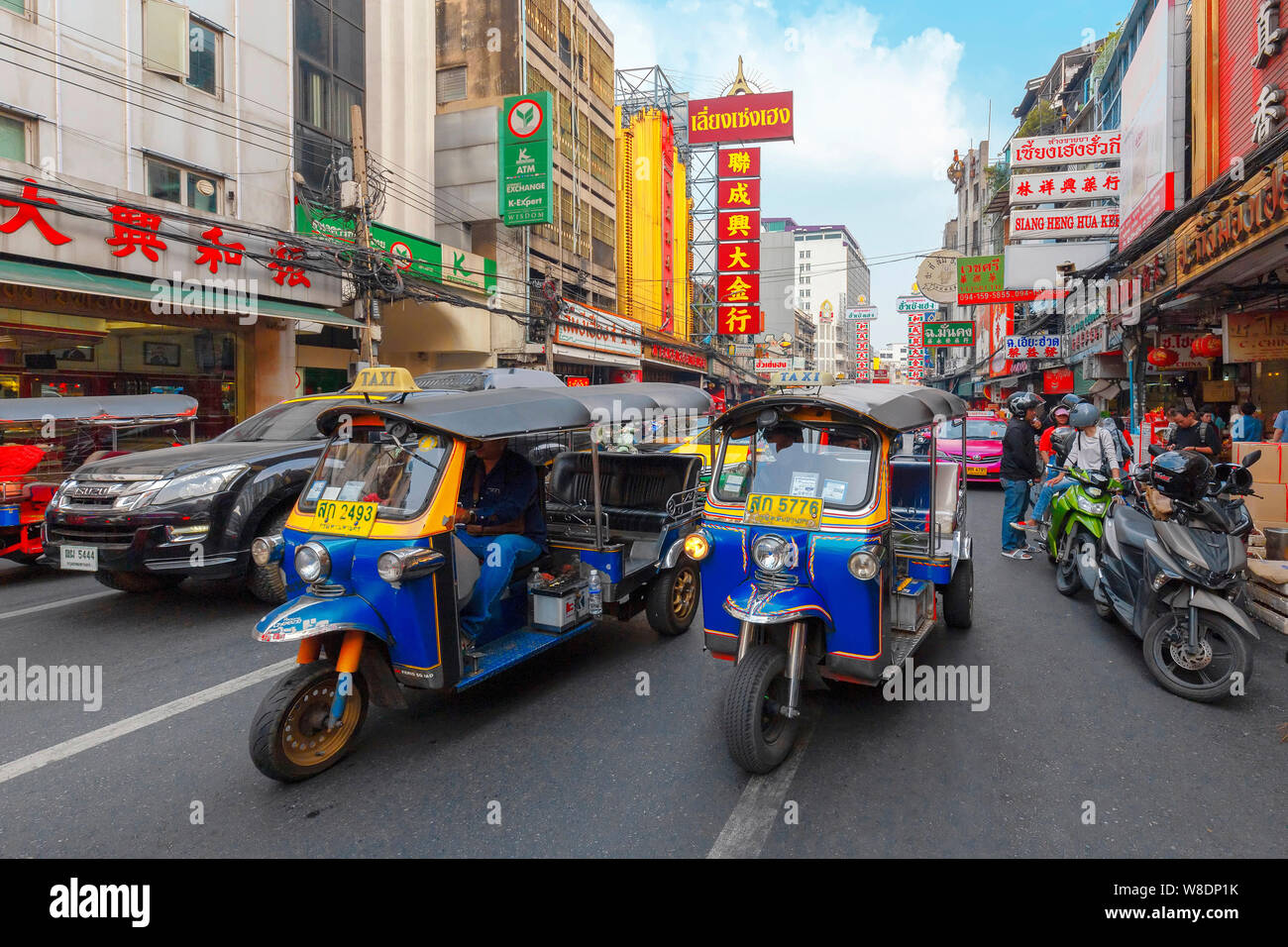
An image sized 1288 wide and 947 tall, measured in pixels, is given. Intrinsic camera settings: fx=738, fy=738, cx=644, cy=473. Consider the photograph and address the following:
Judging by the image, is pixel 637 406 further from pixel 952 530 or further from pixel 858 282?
pixel 858 282

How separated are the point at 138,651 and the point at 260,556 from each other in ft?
8.10

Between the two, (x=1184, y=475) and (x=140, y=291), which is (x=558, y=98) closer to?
(x=140, y=291)

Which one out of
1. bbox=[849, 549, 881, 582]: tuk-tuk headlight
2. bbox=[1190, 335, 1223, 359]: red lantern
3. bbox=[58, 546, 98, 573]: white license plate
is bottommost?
bbox=[58, 546, 98, 573]: white license plate

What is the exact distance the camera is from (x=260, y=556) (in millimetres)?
4027

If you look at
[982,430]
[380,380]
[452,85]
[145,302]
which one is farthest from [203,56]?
[982,430]

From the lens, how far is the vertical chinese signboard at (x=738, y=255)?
→ 3419 centimetres

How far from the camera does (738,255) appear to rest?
113ft

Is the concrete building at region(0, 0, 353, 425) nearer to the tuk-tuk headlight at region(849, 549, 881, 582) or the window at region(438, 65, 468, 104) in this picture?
the window at region(438, 65, 468, 104)

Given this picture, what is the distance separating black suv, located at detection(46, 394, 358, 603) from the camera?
6016 millimetres

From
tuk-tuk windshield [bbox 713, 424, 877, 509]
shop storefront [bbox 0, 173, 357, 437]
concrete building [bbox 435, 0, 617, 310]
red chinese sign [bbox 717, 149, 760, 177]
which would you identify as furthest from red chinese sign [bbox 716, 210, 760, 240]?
tuk-tuk windshield [bbox 713, 424, 877, 509]

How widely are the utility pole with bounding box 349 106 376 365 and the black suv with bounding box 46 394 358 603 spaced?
805cm

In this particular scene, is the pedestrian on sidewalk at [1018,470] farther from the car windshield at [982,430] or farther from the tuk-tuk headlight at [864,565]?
the tuk-tuk headlight at [864,565]

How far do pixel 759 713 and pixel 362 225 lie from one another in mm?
13615

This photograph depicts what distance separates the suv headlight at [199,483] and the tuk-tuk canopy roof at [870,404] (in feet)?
14.7
